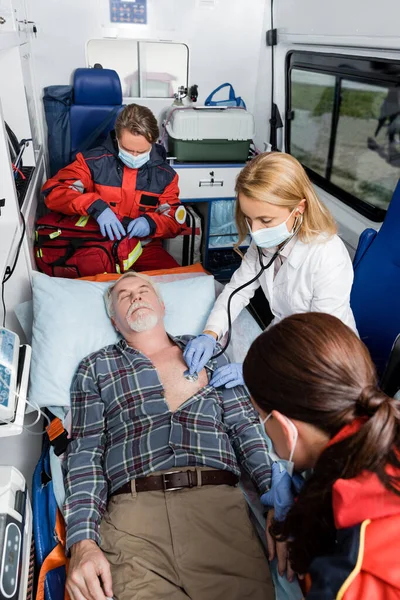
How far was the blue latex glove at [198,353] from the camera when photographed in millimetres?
1665

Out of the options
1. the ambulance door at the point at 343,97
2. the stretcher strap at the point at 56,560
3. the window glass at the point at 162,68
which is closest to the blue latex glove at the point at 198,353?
the stretcher strap at the point at 56,560

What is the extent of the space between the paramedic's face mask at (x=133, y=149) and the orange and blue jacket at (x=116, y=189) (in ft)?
0.25

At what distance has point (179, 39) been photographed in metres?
3.34

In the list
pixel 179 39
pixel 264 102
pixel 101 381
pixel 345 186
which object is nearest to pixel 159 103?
pixel 179 39

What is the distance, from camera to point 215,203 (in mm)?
3336

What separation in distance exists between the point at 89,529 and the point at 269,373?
828mm

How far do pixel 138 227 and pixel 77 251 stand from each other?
349 mm

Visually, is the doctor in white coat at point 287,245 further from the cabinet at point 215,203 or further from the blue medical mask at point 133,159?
the cabinet at point 215,203

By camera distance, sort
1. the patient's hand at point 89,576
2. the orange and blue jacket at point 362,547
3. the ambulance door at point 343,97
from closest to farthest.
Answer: the orange and blue jacket at point 362,547 → the patient's hand at point 89,576 → the ambulance door at point 343,97

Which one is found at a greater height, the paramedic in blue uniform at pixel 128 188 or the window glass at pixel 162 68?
the window glass at pixel 162 68

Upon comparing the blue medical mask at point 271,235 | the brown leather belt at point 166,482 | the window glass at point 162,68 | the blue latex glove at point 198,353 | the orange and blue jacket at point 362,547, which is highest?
the window glass at point 162,68

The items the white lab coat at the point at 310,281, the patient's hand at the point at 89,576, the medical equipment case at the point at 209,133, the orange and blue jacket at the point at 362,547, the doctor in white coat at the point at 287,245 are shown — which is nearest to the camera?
the orange and blue jacket at the point at 362,547

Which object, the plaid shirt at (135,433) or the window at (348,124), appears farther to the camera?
the window at (348,124)

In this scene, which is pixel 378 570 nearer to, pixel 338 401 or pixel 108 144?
pixel 338 401
